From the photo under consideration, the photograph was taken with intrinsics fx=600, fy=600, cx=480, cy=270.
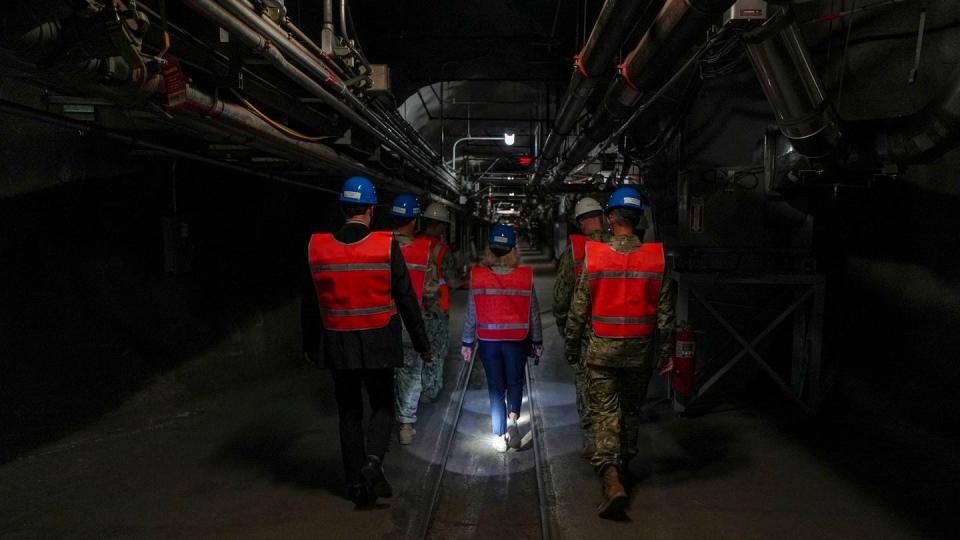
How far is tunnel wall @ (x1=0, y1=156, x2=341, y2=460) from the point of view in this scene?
4258 mm

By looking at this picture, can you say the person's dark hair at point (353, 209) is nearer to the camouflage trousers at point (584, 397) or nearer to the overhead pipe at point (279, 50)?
the overhead pipe at point (279, 50)

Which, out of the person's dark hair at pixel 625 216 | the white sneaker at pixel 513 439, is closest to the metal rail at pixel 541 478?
the white sneaker at pixel 513 439

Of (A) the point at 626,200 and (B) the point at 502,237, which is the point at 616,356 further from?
(B) the point at 502,237

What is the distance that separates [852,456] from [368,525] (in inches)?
142

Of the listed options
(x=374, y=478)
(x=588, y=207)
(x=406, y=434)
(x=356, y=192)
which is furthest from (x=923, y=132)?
(x=406, y=434)

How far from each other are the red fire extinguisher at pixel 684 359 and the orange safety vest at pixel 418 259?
2.29m

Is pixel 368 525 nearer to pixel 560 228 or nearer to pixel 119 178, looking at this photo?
pixel 119 178

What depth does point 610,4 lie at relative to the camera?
3561 mm

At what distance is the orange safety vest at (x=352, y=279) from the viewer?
11.6 ft

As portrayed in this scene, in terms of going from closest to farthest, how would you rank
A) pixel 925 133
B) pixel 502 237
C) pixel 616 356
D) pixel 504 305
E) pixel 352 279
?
1. pixel 352 279
2. pixel 925 133
3. pixel 616 356
4. pixel 504 305
5. pixel 502 237

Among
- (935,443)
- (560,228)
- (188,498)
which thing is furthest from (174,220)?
(560,228)

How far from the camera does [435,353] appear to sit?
5.97 m

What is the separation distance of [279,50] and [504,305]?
95.5 inches

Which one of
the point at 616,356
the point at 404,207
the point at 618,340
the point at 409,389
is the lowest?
the point at 409,389
